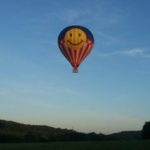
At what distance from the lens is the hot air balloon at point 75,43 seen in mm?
48659

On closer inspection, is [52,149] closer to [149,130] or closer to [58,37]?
[58,37]

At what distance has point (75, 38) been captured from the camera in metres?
48.8

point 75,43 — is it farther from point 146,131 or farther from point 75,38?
point 146,131

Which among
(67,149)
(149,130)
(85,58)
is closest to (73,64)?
(85,58)

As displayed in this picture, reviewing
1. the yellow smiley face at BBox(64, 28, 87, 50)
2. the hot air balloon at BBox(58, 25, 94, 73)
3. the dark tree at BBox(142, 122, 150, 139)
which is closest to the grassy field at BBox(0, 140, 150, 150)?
the hot air balloon at BBox(58, 25, 94, 73)

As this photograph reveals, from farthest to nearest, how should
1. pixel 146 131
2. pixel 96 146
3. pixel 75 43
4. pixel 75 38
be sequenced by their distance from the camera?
pixel 146 131 → pixel 96 146 → pixel 75 43 → pixel 75 38

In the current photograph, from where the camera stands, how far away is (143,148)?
50438mm

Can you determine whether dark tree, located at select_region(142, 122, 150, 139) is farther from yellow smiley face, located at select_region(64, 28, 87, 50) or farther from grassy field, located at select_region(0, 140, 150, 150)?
yellow smiley face, located at select_region(64, 28, 87, 50)

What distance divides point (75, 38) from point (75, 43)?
0.47 metres

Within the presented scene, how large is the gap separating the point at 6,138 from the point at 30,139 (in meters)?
4.89

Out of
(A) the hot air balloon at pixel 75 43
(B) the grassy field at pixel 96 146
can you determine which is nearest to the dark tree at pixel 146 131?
(B) the grassy field at pixel 96 146

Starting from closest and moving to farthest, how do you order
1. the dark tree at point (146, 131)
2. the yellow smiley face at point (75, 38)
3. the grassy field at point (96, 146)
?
1. the yellow smiley face at point (75, 38)
2. the grassy field at point (96, 146)
3. the dark tree at point (146, 131)

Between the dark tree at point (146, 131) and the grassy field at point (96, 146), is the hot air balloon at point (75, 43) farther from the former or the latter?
the dark tree at point (146, 131)

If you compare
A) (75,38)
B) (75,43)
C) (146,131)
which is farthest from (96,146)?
(146,131)
